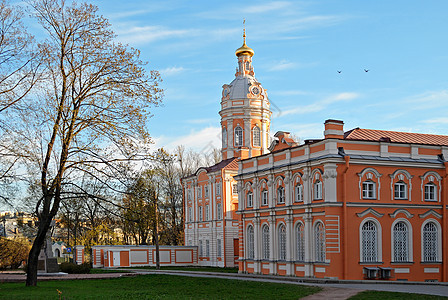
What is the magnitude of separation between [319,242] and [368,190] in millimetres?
3777

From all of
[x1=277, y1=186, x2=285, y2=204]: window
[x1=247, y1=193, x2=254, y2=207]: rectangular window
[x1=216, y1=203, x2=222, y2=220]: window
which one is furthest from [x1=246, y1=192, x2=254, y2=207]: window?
[x1=216, y1=203, x2=222, y2=220]: window

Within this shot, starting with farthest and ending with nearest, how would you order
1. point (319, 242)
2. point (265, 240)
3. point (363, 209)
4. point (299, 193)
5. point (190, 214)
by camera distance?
point (190, 214) < point (265, 240) < point (299, 193) < point (319, 242) < point (363, 209)

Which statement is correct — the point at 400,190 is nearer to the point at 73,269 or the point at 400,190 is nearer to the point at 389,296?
the point at 389,296

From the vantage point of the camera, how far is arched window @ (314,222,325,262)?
32531 mm

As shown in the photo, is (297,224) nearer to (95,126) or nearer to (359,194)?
(359,194)

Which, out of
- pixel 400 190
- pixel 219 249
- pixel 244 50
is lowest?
pixel 219 249

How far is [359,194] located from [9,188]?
18.1 m

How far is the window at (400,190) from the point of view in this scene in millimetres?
32969

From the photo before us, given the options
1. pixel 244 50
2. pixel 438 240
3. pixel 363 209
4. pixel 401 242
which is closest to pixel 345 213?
pixel 363 209

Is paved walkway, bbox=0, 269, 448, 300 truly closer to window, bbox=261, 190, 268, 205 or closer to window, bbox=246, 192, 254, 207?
window, bbox=261, 190, 268, 205

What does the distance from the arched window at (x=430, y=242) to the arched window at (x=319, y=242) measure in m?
5.60

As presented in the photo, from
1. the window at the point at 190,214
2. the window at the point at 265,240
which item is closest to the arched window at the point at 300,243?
the window at the point at 265,240

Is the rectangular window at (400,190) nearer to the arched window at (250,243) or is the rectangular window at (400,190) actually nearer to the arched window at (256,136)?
the arched window at (250,243)

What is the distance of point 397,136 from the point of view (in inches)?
1487
